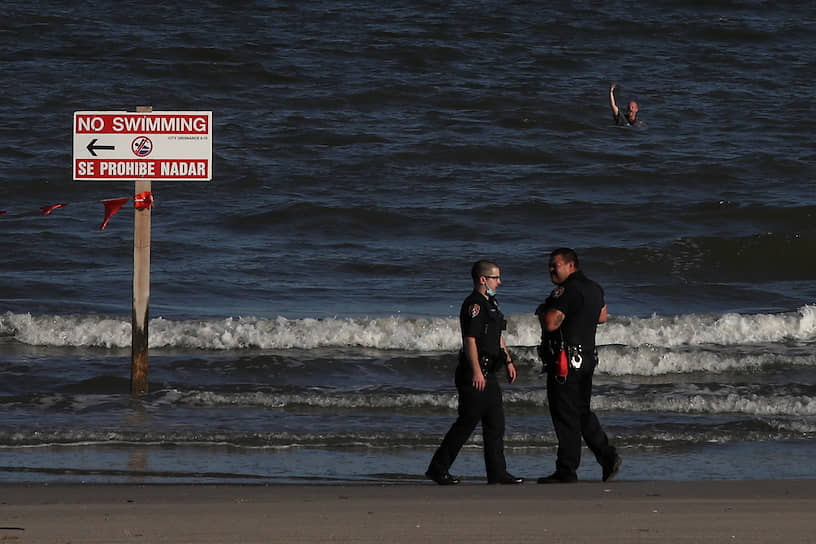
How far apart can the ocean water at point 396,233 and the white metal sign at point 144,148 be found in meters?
1.90

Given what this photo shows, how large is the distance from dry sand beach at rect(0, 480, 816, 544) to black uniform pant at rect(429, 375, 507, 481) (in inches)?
9.7

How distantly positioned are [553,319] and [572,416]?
61 cm

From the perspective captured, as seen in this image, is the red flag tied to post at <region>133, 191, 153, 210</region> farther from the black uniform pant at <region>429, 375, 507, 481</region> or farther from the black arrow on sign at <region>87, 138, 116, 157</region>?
the black uniform pant at <region>429, 375, 507, 481</region>

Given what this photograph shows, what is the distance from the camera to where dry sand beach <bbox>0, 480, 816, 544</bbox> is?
607 centimetres

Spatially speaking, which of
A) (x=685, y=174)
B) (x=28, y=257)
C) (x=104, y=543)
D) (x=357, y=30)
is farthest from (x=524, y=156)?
(x=104, y=543)

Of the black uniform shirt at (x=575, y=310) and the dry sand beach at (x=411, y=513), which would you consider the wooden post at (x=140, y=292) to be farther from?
the black uniform shirt at (x=575, y=310)

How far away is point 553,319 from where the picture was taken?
299 inches

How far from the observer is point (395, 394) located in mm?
10555

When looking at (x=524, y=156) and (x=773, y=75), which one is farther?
(x=773, y=75)

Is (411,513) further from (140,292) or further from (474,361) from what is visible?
(140,292)

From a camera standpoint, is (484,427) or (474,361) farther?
(484,427)

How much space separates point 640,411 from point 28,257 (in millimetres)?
10766

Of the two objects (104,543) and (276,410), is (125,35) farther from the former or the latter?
(104,543)

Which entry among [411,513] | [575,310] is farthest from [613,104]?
Answer: [411,513]
